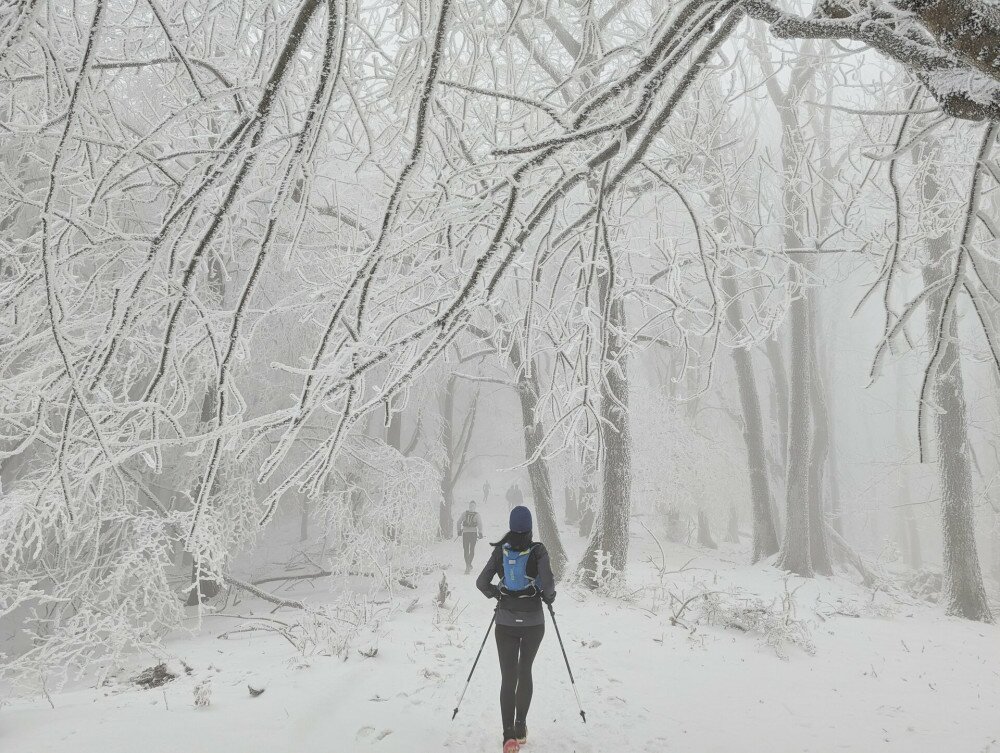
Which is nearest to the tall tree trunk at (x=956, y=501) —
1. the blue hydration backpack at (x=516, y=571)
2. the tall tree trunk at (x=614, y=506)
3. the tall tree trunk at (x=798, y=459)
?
the tall tree trunk at (x=798, y=459)

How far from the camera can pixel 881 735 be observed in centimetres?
391

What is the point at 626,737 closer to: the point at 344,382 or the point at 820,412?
the point at 344,382

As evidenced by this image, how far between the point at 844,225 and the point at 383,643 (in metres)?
5.40

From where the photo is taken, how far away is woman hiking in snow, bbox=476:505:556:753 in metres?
3.57

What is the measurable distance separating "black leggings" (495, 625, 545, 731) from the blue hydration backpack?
27 cm

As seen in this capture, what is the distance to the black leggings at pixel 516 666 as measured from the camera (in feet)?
11.7

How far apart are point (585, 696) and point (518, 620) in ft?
4.24

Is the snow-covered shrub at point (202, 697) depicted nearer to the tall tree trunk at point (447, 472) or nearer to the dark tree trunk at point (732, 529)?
the tall tree trunk at point (447, 472)

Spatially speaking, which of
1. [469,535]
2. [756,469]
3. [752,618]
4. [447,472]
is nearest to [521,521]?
[752,618]

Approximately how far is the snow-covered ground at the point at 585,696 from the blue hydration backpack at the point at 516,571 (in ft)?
3.38

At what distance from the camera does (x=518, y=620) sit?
3.63m

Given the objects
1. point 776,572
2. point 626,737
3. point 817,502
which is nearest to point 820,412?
point 817,502

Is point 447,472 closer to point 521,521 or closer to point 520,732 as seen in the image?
point 521,521

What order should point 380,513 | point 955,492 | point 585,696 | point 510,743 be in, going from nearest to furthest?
1. point 510,743
2. point 585,696
3. point 955,492
4. point 380,513
